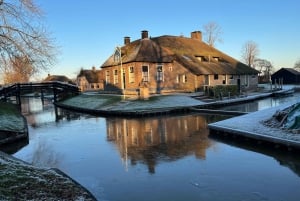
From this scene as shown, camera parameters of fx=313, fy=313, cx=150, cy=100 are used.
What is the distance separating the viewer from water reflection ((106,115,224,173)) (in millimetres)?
12289

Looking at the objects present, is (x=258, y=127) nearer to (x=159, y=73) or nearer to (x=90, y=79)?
(x=159, y=73)

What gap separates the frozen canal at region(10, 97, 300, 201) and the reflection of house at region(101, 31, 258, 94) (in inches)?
687

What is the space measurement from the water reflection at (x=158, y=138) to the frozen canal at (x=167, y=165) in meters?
0.04

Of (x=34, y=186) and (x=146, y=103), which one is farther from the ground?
(x=146, y=103)

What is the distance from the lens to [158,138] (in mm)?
15961

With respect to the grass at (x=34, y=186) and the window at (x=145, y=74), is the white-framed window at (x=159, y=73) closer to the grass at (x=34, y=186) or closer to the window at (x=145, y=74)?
the window at (x=145, y=74)

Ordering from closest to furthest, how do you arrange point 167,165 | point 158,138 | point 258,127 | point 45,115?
1. point 167,165
2. point 258,127
3. point 158,138
4. point 45,115

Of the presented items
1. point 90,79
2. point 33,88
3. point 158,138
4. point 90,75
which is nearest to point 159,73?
point 33,88

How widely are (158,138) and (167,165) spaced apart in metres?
5.11

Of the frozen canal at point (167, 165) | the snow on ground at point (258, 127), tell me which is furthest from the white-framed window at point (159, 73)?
the snow on ground at point (258, 127)

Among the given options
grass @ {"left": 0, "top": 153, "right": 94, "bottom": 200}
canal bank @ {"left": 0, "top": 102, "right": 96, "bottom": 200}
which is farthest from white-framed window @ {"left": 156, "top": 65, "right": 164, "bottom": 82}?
grass @ {"left": 0, "top": 153, "right": 94, "bottom": 200}

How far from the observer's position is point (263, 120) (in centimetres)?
1520

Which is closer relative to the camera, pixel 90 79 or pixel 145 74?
pixel 145 74

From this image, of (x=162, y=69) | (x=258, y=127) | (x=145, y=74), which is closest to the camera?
(x=258, y=127)
